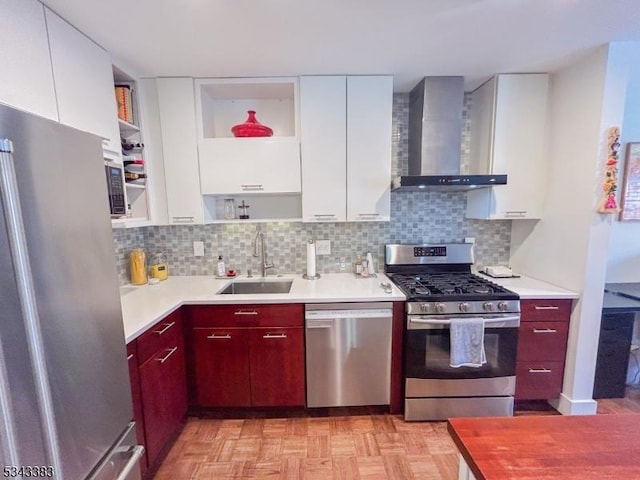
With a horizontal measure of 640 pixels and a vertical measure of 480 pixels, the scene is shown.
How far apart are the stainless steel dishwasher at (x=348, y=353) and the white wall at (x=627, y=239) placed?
2.08 m

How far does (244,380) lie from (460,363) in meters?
1.46

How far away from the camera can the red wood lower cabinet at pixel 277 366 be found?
2.03m

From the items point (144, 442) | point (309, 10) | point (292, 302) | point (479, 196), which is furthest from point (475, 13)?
point (144, 442)

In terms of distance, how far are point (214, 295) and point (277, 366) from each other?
0.66 m

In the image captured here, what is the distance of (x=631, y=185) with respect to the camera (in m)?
2.45

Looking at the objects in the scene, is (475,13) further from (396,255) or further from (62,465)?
(62,465)

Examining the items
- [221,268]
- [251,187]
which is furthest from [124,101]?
[221,268]

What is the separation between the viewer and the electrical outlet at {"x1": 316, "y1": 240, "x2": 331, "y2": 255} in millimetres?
2580

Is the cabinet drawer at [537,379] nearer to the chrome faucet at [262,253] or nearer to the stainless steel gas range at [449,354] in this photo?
the stainless steel gas range at [449,354]

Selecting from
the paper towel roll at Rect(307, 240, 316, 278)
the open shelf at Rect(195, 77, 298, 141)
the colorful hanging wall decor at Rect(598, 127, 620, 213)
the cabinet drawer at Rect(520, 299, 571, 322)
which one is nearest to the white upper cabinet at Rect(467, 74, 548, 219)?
the colorful hanging wall decor at Rect(598, 127, 620, 213)

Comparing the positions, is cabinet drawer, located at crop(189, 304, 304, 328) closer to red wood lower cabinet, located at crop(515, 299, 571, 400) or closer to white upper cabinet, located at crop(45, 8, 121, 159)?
white upper cabinet, located at crop(45, 8, 121, 159)

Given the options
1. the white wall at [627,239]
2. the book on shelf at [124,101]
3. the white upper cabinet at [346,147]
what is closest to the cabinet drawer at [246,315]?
the white upper cabinet at [346,147]

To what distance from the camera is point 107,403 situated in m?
1.14

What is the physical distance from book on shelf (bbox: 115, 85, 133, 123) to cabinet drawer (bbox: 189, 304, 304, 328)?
139 cm
